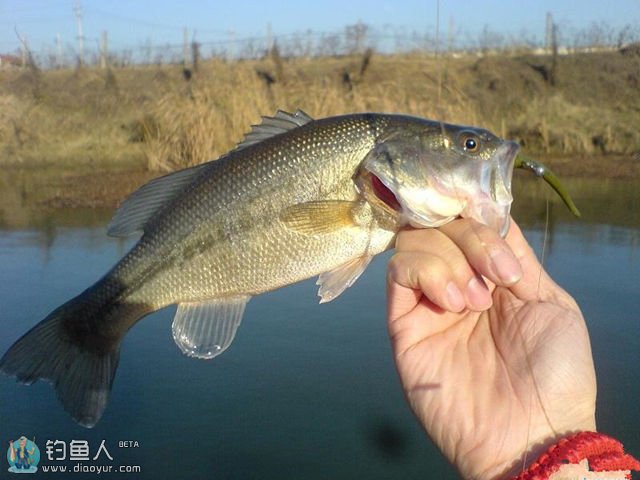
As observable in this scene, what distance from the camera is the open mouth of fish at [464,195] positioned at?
2.07 metres

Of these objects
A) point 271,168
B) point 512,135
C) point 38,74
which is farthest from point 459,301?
point 38,74

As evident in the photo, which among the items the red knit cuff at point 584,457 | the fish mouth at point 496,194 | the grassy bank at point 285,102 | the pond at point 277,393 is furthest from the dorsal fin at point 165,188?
the grassy bank at point 285,102

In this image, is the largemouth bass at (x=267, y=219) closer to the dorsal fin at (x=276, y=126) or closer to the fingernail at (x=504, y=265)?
the dorsal fin at (x=276, y=126)

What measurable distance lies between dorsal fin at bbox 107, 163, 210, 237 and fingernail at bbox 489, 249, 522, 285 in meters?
1.14

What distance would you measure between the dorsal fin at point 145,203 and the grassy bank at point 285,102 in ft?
26.4

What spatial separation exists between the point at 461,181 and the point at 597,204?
352 inches

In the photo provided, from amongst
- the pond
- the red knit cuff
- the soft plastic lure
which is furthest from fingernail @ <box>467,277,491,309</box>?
the pond

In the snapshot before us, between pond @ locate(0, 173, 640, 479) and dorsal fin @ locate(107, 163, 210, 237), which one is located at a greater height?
dorsal fin @ locate(107, 163, 210, 237)

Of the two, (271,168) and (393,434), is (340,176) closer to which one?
(271,168)

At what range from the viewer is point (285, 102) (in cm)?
1239

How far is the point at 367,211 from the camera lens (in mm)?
2242

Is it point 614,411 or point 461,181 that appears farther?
point 614,411

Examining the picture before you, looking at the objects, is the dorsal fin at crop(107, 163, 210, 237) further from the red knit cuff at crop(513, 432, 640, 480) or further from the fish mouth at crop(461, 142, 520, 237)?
the red knit cuff at crop(513, 432, 640, 480)

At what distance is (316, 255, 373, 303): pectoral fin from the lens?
7.51 ft
